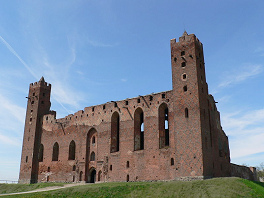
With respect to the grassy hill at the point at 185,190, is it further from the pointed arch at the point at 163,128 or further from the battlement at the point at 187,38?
the battlement at the point at 187,38

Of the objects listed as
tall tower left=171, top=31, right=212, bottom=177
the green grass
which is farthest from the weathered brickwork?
the green grass

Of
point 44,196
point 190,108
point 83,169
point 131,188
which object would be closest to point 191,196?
point 131,188

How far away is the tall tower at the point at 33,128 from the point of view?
3656 centimetres

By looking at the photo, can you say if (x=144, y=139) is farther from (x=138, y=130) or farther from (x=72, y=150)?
(x=72, y=150)

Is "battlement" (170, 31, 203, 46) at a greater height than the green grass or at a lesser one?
greater

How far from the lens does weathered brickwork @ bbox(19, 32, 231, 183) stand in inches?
950

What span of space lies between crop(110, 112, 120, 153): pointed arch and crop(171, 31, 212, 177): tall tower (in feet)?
27.9

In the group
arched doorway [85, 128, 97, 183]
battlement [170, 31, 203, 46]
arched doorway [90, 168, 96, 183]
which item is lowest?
arched doorway [90, 168, 96, 183]

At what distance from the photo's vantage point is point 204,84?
1038 inches

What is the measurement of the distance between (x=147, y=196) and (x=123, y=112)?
1224cm

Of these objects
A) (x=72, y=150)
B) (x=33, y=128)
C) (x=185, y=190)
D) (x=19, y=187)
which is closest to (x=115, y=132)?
(x=72, y=150)

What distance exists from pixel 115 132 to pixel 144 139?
4.76 meters

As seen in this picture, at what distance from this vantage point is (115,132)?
31.1 meters

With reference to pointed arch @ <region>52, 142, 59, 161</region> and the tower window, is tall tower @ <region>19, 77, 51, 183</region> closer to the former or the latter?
pointed arch @ <region>52, 142, 59, 161</region>
